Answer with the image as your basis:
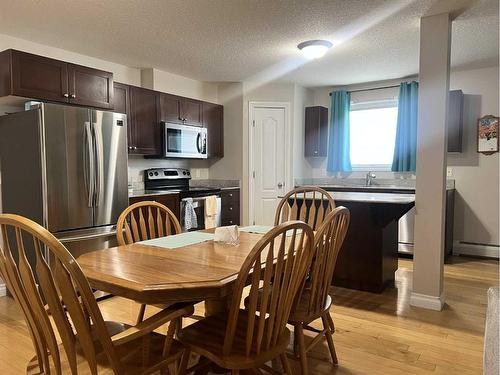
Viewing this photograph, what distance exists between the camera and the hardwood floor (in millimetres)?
2117

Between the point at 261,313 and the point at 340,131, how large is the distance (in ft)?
15.1

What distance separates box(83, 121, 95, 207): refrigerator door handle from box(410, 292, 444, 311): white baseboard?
2865 millimetres

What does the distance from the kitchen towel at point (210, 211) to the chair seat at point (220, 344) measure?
2.76 meters

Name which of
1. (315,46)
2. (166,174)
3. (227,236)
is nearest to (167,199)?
(166,174)

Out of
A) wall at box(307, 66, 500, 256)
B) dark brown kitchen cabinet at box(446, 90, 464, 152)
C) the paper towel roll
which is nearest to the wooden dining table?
the paper towel roll

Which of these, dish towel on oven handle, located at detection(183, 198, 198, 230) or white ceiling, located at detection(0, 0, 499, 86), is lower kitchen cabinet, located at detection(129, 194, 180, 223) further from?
white ceiling, located at detection(0, 0, 499, 86)

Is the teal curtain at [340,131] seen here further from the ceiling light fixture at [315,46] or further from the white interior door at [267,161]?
the ceiling light fixture at [315,46]

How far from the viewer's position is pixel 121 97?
157 inches

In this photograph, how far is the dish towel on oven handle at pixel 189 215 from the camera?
414cm

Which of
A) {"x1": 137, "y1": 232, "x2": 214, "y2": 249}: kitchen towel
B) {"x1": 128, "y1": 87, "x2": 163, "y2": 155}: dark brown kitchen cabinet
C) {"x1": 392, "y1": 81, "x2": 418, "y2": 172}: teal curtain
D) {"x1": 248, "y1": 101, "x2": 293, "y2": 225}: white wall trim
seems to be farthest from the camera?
{"x1": 248, "y1": 101, "x2": 293, "y2": 225}: white wall trim

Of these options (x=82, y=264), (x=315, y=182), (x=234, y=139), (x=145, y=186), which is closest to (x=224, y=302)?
(x=82, y=264)

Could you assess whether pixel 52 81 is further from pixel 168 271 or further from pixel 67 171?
pixel 168 271

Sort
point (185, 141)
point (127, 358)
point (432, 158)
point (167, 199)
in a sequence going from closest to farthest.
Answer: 1. point (127, 358)
2. point (432, 158)
3. point (167, 199)
4. point (185, 141)

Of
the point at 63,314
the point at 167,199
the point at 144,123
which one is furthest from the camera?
the point at 144,123
